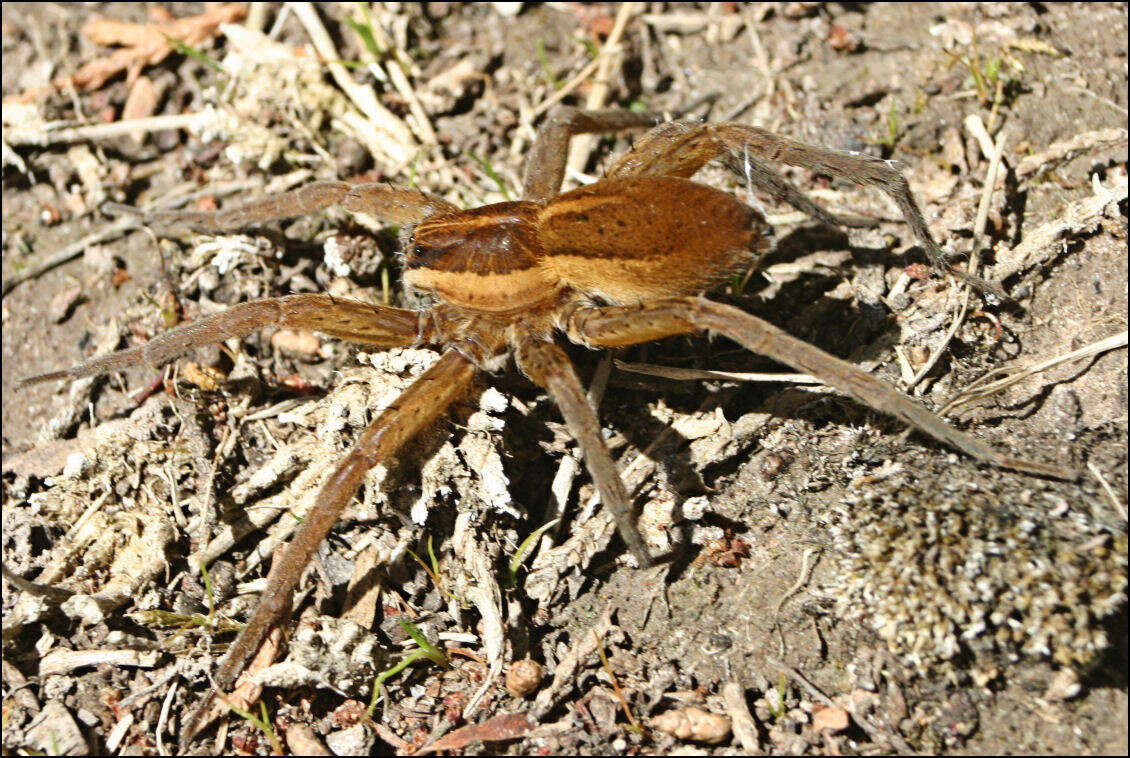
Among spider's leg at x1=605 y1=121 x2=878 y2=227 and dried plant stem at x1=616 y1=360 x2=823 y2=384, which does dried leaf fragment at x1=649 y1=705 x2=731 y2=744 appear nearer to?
dried plant stem at x1=616 y1=360 x2=823 y2=384

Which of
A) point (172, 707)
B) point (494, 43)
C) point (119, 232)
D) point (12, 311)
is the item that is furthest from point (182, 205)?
point (172, 707)

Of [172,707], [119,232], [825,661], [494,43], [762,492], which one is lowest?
[172,707]

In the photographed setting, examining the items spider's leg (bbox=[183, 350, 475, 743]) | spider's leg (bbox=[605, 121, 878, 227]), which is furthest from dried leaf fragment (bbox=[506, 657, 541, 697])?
spider's leg (bbox=[605, 121, 878, 227])

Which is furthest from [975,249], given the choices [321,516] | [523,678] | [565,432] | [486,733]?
[321,516]

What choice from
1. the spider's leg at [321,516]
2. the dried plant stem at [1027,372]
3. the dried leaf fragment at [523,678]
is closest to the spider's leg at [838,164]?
the dried plant stem at [1027,372]

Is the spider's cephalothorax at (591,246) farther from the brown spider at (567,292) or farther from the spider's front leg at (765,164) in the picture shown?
the spider's front leg at (765,164)

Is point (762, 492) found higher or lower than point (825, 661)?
higher

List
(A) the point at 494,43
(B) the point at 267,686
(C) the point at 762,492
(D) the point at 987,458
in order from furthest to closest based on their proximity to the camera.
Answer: (A) the point at 494,43 < (C) the point at 762,492 < (B) the point at 267,686 < (D) the point at 987,458

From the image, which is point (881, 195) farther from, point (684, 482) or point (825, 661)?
point (825, 661)
